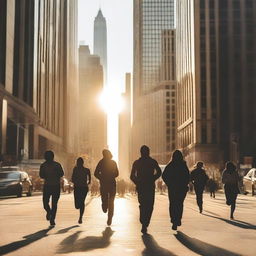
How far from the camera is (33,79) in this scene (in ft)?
249

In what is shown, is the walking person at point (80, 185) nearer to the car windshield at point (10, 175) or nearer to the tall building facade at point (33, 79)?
the car windshield at point (10, 175)

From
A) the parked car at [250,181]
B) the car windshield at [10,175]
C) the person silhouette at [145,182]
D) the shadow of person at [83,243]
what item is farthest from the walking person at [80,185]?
the parked car at [250,181]

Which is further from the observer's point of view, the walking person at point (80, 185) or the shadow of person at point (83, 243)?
the walking person at point (80, 185)

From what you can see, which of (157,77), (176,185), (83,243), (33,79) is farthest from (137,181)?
(157,77)

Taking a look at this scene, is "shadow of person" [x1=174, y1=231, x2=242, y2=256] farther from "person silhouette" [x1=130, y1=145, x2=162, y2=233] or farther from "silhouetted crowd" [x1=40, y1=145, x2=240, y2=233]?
"silhouetted crowd" [x1=40, y1=145, x2=240, y2=233]

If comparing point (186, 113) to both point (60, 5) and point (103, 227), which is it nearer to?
point (60, 5)

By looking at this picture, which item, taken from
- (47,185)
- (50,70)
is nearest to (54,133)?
(50,70)

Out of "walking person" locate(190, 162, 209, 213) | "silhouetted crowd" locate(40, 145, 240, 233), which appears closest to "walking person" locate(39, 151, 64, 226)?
"silhouetted crowd" locate(40, 145, 240, 233)

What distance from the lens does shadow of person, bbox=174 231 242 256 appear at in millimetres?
8023

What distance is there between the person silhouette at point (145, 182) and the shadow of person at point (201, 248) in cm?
114

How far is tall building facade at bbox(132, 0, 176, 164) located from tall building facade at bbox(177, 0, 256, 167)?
172 ft

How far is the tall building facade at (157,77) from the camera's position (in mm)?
170750

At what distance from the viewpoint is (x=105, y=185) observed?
12.5m

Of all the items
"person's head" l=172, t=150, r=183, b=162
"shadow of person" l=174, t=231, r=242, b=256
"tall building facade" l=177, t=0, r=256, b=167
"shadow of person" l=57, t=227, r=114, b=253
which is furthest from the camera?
"tall building facade" l=177, t=0, r=256, b=167
